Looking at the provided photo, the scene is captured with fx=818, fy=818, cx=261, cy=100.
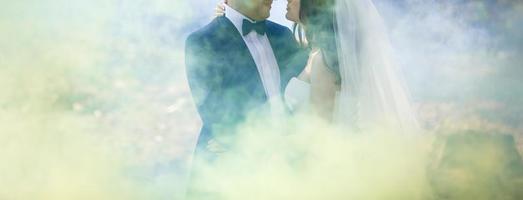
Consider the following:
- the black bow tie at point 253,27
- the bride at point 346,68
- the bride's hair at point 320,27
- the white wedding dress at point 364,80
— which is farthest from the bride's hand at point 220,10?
the white wedding dress at point 364,80

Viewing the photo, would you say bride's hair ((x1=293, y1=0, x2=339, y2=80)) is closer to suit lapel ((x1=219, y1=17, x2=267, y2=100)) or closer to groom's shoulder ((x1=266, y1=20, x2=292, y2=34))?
groom's shoulder ((x1=266, y1=20, x2=292, y2=34))

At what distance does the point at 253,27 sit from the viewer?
12.6 feet

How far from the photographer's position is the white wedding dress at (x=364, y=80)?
155 inches

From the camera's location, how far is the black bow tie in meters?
3.83

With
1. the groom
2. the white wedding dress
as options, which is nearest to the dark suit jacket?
the groom

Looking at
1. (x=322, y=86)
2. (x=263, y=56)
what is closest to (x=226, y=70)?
(x=263, y=56)

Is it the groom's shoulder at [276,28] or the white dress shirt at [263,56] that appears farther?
the groom's shoulder at [276,28]

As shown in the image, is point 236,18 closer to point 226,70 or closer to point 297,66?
point 226,70

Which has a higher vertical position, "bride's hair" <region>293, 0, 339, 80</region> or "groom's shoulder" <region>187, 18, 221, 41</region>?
"bride's hair" <region>293, 0, 339, 80</region>

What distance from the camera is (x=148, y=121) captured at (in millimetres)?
4078

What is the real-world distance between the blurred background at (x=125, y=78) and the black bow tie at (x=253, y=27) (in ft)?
0.41

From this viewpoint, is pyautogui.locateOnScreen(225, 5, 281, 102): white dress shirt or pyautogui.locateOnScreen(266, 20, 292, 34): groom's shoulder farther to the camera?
pyautogui.locateOnScreen(266, 20, 292, 34): groom's shoulder

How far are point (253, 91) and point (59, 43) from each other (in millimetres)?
973

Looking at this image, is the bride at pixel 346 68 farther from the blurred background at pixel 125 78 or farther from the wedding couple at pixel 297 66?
the blurred background at pixel 125 78
